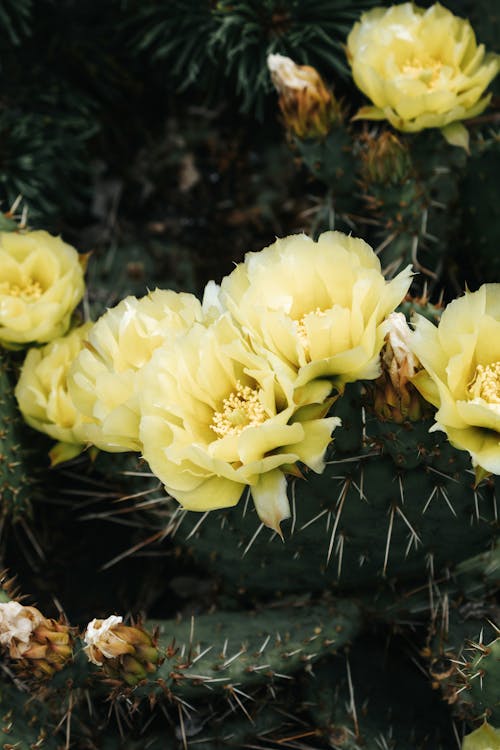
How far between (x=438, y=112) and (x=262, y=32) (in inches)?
17.2

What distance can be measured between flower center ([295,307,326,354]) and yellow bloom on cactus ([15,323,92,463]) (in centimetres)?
38

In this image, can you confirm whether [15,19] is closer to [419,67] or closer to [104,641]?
[419,67]

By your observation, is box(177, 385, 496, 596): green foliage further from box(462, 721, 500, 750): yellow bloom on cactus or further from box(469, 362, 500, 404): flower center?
box(462, 721, 500, 750): yellow bloom on cactus

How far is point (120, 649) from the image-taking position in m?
1.01

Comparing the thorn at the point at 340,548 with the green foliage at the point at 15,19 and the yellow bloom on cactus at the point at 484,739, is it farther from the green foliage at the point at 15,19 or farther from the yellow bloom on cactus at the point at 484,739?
the green foliage at the point at 15,19

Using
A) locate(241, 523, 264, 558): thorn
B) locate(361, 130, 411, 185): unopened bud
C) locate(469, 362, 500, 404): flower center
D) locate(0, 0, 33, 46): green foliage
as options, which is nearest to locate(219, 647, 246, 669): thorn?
locate(241, 523, 264, 558): thorn

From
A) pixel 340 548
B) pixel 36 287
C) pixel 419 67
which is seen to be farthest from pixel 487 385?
pixel 36 287

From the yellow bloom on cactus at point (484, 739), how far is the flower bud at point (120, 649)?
371mm

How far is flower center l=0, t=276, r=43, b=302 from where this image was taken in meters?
1.31

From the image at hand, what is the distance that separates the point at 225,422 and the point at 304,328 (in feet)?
0.44

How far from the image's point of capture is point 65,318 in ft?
4.39

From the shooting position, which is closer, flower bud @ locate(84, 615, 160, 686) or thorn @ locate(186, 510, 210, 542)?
flower bud @ locate(84, 615, 160, 686)

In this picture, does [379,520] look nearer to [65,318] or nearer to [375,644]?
[375,644]

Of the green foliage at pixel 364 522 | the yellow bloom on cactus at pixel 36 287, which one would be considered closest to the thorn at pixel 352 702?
the green foliage at pixel 364 522
